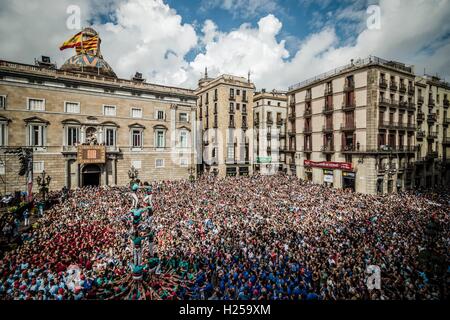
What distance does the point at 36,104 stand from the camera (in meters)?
24.4

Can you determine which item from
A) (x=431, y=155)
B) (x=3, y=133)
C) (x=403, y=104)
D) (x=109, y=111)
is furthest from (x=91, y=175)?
(x=431, y=155)

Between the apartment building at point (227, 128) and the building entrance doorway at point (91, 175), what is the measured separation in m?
16.6

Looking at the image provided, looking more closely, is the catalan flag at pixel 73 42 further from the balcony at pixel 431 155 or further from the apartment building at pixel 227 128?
the balcony at pixel 431 155

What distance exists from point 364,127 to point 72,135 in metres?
35.6

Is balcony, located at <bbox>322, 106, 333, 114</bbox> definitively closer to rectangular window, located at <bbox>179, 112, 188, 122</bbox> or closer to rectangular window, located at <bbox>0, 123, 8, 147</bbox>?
rectangular window, located at <bbox>179, 112, 188, 122</bbox>

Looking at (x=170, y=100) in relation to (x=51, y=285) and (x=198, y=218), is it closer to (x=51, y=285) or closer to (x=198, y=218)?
(x=198, y=218)

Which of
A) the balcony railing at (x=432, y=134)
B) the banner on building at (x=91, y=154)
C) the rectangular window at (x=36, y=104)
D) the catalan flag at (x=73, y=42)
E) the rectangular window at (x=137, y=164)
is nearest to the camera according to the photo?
the rectangular window at (x=36, y=104)

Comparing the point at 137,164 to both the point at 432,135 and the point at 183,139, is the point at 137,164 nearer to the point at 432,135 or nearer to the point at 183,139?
the point at 183,139

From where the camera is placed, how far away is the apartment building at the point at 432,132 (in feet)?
105

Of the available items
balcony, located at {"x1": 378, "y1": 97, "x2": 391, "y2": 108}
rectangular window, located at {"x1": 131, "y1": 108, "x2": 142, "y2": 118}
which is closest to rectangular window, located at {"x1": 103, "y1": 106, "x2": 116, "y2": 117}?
rectangular window, located at {"x1": 131, "y1": 108, "x2": 142, "y2": 118}

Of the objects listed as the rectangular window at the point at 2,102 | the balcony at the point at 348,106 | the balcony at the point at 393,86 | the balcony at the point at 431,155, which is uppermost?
the balcony at the point at 393,86

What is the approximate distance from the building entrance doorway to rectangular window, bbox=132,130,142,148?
5399 millimetres

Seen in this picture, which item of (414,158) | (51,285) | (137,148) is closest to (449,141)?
(414,158)

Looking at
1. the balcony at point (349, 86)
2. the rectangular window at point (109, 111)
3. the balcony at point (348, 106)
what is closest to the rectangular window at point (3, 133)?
the rectangular window at point (109, 111)
